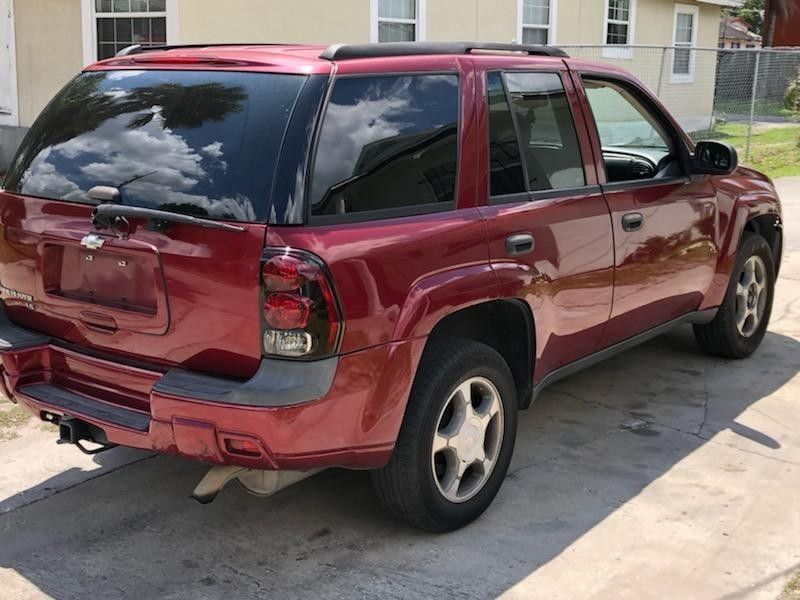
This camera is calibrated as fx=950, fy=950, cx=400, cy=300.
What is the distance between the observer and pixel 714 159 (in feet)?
17.2

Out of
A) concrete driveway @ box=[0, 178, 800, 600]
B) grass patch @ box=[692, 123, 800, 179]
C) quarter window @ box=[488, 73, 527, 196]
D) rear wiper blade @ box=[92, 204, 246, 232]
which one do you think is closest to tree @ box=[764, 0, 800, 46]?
grass patch @ box=[692, 123, 800, 179]

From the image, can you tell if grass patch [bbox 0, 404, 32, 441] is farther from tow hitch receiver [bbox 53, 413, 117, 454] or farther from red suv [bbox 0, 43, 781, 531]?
tow hitch receiver [bbox 53, 413, 117, 454]

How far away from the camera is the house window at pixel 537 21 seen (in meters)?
16.7

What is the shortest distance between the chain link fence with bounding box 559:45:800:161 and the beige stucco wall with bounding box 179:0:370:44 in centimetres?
908

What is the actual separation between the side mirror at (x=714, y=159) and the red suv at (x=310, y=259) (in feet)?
3.31

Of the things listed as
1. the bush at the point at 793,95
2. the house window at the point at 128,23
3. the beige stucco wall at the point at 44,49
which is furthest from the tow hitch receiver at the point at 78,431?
the bush at the point at 793,95

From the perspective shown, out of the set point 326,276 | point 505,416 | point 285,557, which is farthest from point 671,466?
point 326,276

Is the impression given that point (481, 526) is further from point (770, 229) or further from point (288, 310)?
point (770, 229)

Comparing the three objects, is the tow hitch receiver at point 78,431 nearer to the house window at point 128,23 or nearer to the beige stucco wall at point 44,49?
the house window at point 128,23

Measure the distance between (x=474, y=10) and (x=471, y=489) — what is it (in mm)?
12656

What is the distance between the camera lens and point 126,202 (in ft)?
11.1

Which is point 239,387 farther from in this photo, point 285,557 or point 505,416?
point 505,416

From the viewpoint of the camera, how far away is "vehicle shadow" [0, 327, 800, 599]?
3488 mm

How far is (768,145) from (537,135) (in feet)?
53.6
